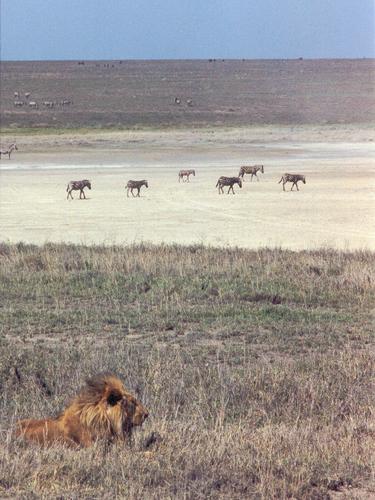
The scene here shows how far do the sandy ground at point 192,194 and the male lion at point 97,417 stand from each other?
14.0 metres

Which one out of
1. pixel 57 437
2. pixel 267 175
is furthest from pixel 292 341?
pixel 267 175

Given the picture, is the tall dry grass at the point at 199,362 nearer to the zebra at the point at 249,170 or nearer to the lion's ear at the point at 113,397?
the lion's ear at the point at 113,397

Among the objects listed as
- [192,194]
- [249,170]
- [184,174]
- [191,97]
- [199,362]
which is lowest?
[199,362]

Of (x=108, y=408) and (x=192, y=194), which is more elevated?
(x=192, y=194)

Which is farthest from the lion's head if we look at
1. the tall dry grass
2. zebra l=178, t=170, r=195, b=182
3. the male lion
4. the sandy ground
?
zebra l=178, t=170, r=195, b=182

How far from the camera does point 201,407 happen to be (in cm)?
797

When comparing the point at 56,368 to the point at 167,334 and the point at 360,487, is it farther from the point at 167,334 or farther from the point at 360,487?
the point at 360,487

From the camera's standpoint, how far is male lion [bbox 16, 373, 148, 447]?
5914mm

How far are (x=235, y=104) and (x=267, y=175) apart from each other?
166ft

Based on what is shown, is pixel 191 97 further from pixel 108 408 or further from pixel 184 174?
pixel 108 408

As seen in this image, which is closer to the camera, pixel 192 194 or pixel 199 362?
pixel 199 362

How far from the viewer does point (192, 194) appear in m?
31.2

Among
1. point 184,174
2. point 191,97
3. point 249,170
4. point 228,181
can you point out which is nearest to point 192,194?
point 228,181

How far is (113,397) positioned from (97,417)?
7.4 inches
